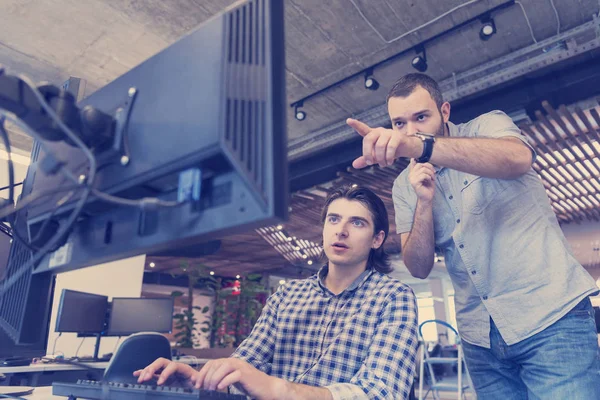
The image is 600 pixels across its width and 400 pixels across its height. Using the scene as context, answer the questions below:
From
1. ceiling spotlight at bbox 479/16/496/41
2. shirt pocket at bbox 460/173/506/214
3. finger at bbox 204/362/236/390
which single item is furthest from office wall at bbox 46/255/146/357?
finger at bbox 204/362/236/390

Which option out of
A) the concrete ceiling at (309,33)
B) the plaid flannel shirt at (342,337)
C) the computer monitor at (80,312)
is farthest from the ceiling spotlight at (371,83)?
the computer monitor at (80,312)

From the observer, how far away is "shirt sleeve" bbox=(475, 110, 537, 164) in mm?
1162

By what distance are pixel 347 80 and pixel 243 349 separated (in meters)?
3.60

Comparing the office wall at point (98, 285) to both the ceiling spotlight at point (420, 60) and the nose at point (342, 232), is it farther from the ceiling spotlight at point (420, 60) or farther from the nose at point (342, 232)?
the nose at point (342, 232)

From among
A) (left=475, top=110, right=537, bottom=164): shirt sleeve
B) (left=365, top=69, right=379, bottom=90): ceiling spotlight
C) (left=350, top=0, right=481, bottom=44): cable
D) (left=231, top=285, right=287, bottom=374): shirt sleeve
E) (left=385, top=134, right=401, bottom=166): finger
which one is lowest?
(left=231, top=285, right=287, bottom=374): shirt sleeve

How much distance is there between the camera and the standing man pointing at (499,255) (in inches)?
41.4

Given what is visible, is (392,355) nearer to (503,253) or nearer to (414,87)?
(503,253)

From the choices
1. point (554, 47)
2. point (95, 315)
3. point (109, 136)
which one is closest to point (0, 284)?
point (109, 136)

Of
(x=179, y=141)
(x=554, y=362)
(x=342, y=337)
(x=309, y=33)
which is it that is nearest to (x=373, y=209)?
(x=342, y=337)

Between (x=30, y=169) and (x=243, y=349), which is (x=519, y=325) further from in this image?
(x=30, y=169)

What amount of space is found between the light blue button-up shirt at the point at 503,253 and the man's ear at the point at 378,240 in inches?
9.4

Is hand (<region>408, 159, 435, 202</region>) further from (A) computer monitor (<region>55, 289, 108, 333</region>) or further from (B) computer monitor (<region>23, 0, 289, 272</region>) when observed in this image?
(A) computer monitor (<region>55, 289, 108, 333</region>)

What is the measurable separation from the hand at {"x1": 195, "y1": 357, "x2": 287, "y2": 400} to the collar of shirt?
64cm

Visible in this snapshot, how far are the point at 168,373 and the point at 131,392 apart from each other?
0.79 feet
